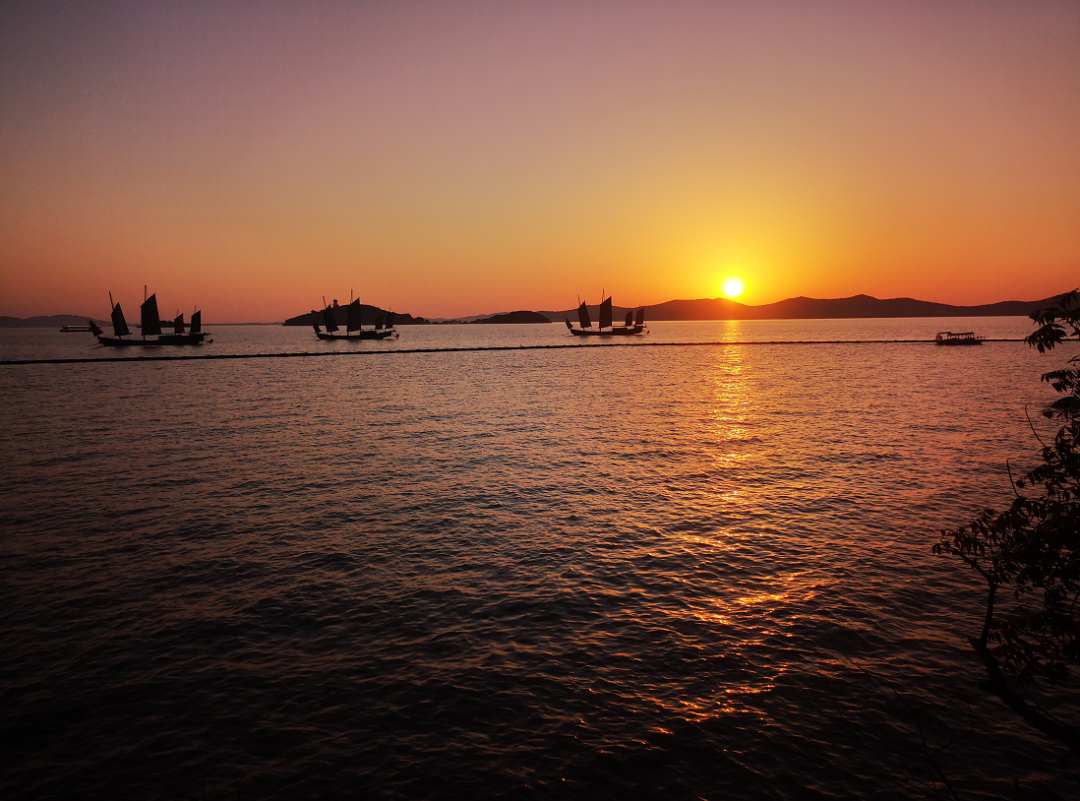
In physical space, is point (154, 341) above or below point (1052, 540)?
above

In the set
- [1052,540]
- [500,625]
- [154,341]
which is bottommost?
[500,625]

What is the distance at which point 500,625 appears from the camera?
1645 cm

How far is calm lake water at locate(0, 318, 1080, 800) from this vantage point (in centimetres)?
1115

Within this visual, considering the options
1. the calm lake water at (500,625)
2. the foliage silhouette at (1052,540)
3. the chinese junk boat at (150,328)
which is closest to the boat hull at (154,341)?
the chinese junk boat at (150,328)

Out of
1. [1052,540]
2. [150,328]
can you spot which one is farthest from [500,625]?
[150,328]

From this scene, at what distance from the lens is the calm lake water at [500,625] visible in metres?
11.1

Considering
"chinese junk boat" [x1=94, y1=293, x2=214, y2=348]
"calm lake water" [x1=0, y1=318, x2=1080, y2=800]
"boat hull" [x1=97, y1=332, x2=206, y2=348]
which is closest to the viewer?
"calm lake water" [x1=0, y1=318, x2=1080, y2=800]

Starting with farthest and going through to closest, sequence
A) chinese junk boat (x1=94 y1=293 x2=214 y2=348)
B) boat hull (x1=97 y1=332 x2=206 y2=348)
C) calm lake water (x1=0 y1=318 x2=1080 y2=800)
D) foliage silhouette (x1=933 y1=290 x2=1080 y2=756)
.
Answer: boat hull (x1=97 y1=332 x2=206 y2=348), chinese junk boat (x1=94 y1=293 x2=214 y2=348), calm lake water (x1=0 y1=318 x2=1080 y2=800), foliage silhouette (x1=933 y1=290 x2=1080 y2=756)

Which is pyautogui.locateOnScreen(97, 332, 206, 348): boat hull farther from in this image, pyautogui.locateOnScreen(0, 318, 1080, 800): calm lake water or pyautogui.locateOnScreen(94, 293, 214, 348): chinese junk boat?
pyautogui.locateOnScreen(0, 318, 1080, 800): calm lake water

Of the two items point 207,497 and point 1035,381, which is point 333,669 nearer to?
point 207,497

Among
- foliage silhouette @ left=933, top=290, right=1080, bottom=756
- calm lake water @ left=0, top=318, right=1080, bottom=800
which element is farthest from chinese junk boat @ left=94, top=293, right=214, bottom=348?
foliage silhouette @ left=933, top=290, right=1080, bottom=756

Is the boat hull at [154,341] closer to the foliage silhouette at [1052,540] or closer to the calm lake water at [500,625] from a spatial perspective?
the calm lake water at [500,625]

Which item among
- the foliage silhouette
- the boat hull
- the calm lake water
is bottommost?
the calm lake water

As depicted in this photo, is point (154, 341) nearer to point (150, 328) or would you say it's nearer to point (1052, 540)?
point (150, 328)
